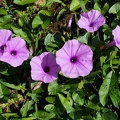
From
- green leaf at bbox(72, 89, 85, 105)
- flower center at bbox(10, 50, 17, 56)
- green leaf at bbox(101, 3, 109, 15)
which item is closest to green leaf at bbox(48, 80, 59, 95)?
green leaf at bbox(72, 89, 85, 105)

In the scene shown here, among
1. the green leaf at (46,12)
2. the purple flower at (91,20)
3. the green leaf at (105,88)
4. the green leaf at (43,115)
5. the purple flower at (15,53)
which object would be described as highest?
the green leaf at (46,12)

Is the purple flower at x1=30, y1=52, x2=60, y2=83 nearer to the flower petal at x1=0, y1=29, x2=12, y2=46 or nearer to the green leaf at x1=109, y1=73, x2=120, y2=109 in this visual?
the flower petal at x1=0, y1=29, x2=12, y2=46

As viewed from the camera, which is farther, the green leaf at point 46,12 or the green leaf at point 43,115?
the green leaf at point 46,12

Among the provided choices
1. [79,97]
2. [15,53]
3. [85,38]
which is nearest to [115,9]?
→ [85,38]

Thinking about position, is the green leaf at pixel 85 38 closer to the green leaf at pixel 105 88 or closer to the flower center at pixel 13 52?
the green leaf at pixel 105 88

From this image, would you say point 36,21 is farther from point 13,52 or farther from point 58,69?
point 58,69

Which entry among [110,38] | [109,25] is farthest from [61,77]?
[109,25]

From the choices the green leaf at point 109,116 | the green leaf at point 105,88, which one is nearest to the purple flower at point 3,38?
the green leaf at point 105,88
